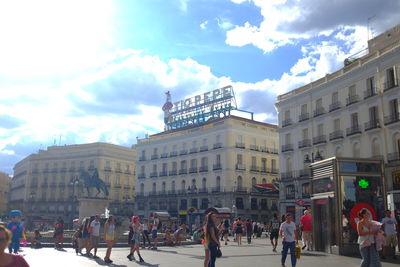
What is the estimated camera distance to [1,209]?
4208 inches

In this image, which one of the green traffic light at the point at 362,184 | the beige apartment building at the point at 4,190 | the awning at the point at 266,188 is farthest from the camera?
the beige apartment building at the point at 4,190

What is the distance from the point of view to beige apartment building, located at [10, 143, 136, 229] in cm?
7844

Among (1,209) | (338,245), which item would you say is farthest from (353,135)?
(1,209)

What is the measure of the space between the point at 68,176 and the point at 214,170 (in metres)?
34.5

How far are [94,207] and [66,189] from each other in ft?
156

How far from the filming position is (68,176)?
81.1 metres

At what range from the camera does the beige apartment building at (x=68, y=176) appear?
3088 inches

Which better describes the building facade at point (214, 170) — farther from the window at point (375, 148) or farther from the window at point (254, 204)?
the window at point (375, 148)

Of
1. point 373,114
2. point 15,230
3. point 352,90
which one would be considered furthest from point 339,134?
point 15,230

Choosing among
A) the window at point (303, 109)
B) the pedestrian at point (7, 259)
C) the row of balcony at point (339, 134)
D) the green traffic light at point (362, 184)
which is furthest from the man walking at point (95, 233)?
the window at point (303, 109)

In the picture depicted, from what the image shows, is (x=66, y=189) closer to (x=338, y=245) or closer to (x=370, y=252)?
(x=338, y=245)

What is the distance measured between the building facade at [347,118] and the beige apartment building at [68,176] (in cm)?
3726

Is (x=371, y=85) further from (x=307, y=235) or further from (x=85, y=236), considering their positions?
(x=85, y=236)

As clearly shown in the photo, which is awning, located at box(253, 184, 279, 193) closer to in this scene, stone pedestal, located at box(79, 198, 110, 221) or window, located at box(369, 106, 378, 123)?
window, located at box(369, 106, 378, 123)
